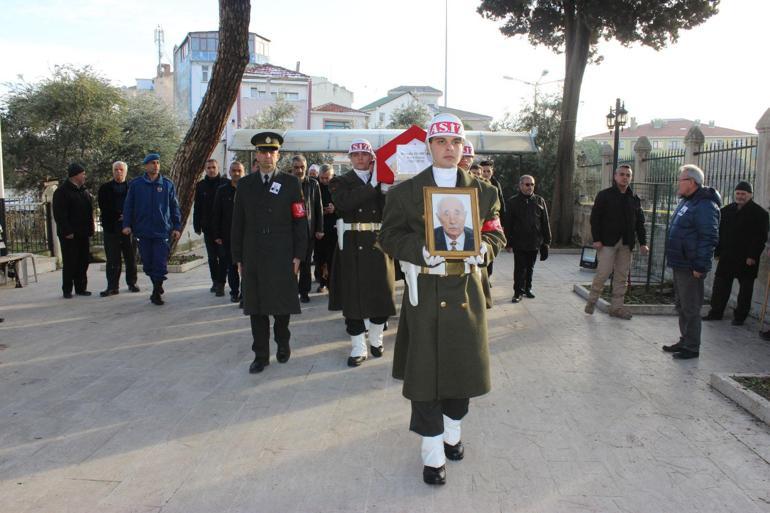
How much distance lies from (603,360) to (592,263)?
6959 mm

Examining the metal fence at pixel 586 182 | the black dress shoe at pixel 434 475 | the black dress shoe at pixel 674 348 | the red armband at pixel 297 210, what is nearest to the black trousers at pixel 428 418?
the black dress shoe at pixel 434 475

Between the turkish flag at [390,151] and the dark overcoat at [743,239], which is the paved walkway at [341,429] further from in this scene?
the turkish flag at [390,151]

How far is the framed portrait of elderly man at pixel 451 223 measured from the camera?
350cm

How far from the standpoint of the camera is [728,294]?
843 centimetres

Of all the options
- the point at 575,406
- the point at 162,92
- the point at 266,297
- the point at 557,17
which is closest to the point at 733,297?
the point at 575,406

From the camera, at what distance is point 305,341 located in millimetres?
7027

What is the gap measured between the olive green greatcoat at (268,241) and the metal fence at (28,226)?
10221 mm

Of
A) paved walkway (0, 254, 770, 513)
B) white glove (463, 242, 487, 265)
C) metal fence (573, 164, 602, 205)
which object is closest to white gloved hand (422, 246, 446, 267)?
white glove (463, 242, 487, 265)

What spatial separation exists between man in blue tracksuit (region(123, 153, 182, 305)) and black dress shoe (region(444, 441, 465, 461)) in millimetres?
6246

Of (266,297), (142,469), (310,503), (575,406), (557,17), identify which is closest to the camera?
(310,503)

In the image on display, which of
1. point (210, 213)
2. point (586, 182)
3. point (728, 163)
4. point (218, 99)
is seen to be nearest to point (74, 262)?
point (210, 213)

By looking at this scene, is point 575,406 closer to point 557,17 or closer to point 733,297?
point 733,297

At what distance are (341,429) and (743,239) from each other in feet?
20.5

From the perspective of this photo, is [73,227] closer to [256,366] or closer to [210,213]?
[210,213]
